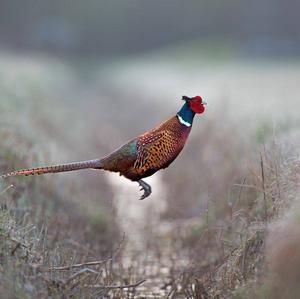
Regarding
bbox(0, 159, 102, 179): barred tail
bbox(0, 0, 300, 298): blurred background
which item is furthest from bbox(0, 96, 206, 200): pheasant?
bbox(0, 0, 300, 298): blurred background

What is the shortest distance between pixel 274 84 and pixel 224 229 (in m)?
12.7

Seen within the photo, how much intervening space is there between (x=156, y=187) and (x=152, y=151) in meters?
6.75

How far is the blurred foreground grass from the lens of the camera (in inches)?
254

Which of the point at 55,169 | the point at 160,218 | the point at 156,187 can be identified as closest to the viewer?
the point at 55,169

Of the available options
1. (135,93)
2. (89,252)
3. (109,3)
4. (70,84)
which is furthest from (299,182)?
(109,3)

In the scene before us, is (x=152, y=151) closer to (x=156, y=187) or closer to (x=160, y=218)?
(x=160, y=218)

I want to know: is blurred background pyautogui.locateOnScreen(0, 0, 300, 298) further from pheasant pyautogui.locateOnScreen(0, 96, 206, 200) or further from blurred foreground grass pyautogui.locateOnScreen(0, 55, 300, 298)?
pheasant pyautogui.locateOnScreen(0, 96, 206, 200)

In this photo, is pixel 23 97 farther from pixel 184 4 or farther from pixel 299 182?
pixel 184 4

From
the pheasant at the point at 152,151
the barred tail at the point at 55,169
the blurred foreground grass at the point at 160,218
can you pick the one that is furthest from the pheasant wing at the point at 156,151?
the blurred foreground grass at the point at 160,218

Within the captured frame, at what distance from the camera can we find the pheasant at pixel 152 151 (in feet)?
22.7

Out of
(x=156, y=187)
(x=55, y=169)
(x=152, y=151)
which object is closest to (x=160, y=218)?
(x=156, y=187)

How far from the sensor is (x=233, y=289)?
21.8 feet

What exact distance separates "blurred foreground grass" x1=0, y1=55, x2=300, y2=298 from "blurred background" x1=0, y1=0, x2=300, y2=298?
0.02 metres

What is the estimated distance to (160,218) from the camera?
1149 cm
